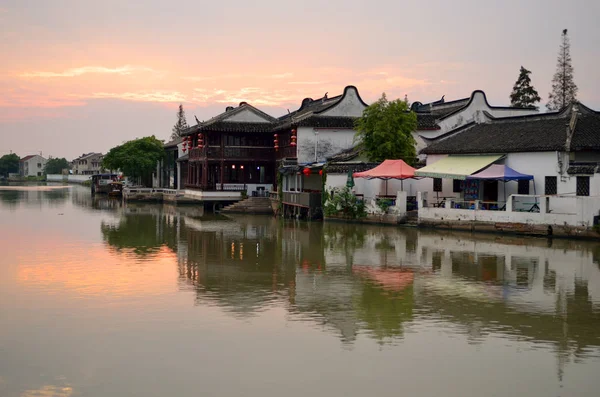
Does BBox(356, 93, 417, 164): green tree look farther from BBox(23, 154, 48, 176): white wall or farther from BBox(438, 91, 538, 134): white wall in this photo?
BBox(23, 154, 48, 176): white wall

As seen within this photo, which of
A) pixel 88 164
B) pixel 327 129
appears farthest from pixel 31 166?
pixel 327 129

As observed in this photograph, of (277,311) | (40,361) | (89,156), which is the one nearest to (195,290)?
(277,311)

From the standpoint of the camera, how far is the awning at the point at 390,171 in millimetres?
32344

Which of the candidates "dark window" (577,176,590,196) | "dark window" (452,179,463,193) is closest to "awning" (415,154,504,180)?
"dark window" (452,179,463,193)

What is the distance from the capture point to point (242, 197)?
153 ft

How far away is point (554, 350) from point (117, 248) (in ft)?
55.2

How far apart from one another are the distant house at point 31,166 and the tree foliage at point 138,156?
11096cm

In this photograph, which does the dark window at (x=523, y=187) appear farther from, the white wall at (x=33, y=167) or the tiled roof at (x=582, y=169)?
the white wall at (x=33, y=167)

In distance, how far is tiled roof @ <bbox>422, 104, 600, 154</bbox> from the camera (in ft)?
92.3

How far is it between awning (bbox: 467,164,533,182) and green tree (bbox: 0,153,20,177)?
157596 millimetres

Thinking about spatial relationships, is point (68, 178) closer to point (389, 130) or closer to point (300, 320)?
point (389, 130)

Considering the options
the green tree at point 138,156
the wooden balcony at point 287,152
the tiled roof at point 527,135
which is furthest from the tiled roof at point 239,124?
the green tree at point 138,156

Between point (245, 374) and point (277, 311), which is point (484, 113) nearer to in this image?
point (277, 311)

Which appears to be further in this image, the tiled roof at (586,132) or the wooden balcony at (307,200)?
the wooden balcony at (307,200)
